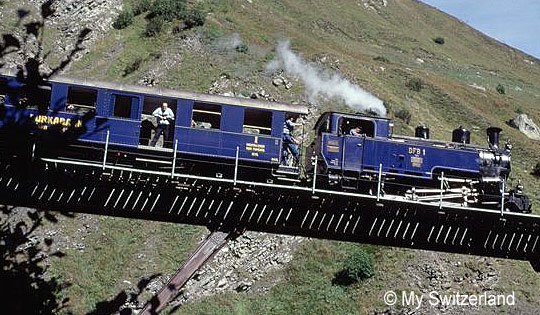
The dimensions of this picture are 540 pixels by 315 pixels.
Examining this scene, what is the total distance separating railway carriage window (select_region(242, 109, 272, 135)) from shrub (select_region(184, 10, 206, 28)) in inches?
1296

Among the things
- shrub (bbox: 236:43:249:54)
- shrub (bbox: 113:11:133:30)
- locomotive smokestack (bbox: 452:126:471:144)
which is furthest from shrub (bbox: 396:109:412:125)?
shrub (bbox: 113:11:133:30)

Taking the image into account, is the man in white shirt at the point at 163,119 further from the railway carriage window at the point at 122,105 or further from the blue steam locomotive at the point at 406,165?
the blue steam locomotive at the point at 406,165

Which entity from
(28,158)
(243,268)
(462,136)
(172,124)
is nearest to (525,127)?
(462,136)

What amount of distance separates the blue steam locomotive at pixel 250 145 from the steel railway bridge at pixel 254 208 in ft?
4.26

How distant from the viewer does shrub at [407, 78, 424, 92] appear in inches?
2195

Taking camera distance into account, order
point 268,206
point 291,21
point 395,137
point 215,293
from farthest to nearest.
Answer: point 291,21 → point 215,293 → point 395,137 → point 268,206

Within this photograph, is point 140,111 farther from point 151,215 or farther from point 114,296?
point 114,296

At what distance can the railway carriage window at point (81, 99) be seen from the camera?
749 inches

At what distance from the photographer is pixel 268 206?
16.5 metres

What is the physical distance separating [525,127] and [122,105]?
47589 mm

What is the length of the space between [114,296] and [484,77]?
73975 millimetres

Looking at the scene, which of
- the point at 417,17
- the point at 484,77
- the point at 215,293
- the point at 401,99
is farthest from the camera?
the point at 417,17

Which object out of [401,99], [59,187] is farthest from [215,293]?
[401,99]

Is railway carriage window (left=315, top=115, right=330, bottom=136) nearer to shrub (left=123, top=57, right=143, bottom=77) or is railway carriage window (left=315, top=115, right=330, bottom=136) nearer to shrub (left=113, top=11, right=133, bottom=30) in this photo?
shrub (left=123, top=57, right=143, bottom=77)
